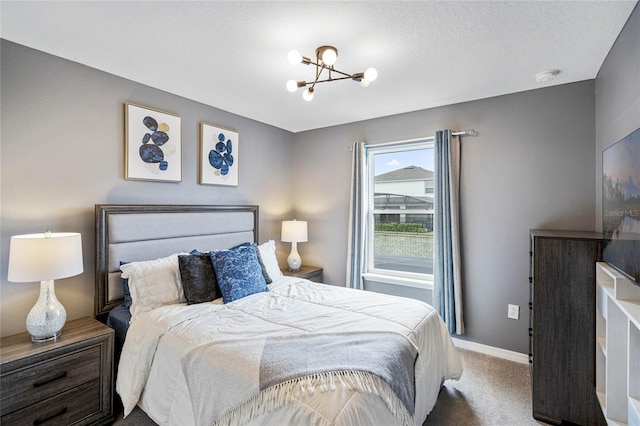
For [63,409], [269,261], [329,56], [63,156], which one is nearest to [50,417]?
[63,409]

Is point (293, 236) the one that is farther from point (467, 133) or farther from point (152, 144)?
point (467, 133)

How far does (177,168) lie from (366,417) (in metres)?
2.64

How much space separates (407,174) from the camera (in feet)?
11.8

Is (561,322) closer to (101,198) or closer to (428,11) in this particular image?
(428,11)

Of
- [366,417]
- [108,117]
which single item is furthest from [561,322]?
[108,117]

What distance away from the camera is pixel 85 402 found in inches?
75.2

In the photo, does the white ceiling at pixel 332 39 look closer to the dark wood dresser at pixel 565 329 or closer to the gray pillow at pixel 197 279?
the dark wood dresser at pixel 565 329

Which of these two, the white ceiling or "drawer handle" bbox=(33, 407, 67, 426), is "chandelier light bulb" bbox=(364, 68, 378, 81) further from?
"drawer handle" bbox=(33, 407, 67, 426)

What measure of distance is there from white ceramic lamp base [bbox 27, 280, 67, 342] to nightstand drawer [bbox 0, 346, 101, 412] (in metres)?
0.19

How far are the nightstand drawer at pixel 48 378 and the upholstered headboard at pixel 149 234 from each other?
50cm

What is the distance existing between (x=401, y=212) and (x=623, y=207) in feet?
7.23

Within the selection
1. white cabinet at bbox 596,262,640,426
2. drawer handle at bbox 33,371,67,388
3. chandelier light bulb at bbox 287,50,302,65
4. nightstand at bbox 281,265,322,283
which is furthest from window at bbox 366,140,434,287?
drawer handle at bbox 33,371,67,388

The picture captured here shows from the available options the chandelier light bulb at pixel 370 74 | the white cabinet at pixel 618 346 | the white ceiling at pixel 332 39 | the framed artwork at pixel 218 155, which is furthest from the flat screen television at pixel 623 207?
the framed artwork at pixel 218 155

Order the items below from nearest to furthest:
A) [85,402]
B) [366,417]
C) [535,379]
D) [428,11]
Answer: [366,417] < [428,11] < [85,402] < [535,379]
